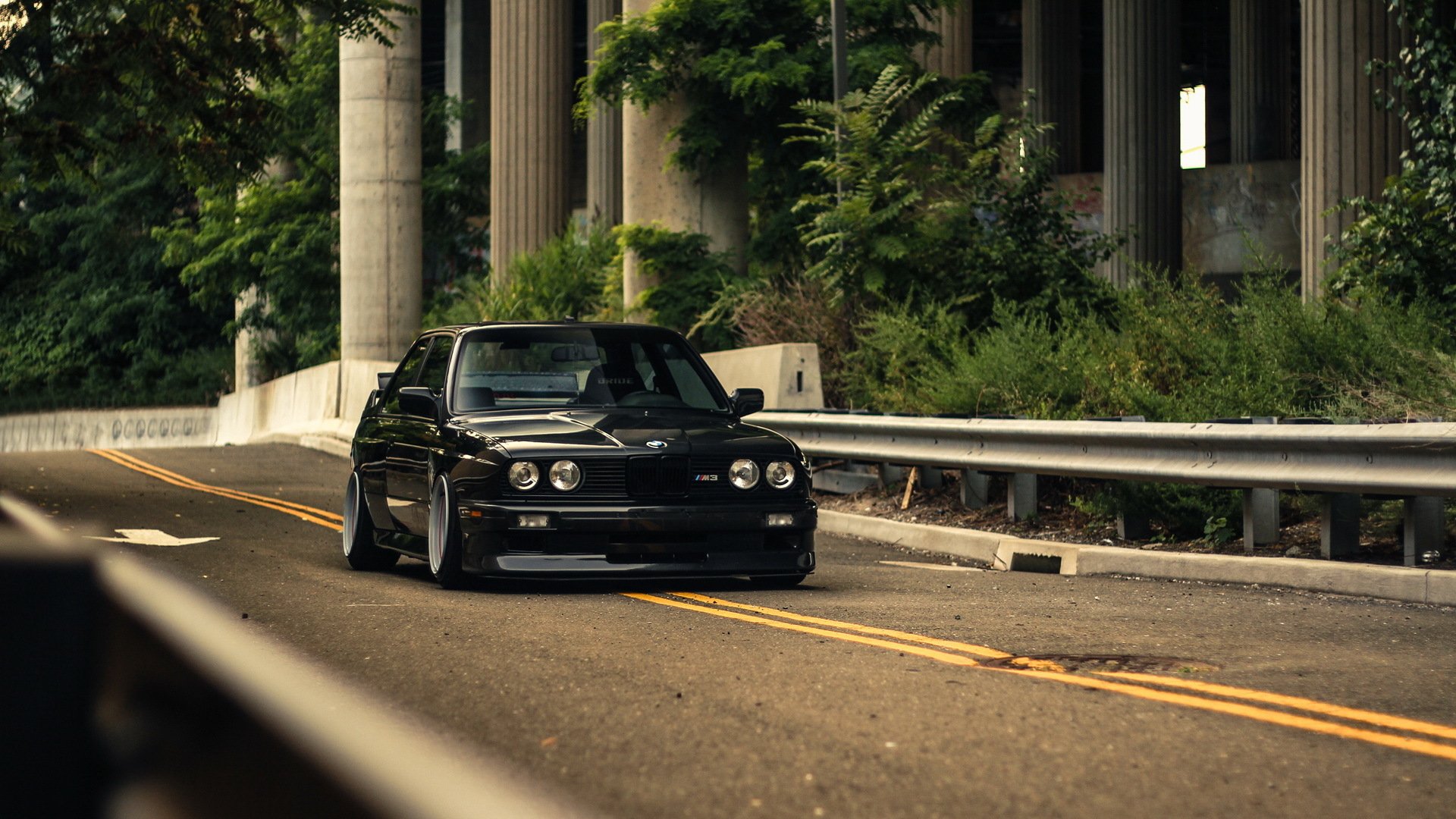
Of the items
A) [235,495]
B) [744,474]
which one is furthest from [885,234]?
[744,474]

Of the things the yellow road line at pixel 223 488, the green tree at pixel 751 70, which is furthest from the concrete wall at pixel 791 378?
the green tree at pixel 751 70

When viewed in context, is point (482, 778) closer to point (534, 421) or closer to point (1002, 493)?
point (534, 421)

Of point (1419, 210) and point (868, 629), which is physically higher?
point (1419, 210)

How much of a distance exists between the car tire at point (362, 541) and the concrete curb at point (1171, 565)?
156 inches

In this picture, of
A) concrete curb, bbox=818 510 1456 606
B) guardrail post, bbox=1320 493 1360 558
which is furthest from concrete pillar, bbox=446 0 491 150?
guardrail post, bbox=1320 493 1360 558

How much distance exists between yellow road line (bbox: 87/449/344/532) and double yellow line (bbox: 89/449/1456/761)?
6.30 metres

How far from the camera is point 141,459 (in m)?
26.6

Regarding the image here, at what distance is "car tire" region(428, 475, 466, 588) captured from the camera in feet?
33.4

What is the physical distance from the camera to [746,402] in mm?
11336

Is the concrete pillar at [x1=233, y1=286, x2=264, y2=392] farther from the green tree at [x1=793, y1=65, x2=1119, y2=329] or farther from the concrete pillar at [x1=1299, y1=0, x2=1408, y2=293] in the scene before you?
the concrete pillar at [x1=1299, y1=0, x2=1408, y2=293]

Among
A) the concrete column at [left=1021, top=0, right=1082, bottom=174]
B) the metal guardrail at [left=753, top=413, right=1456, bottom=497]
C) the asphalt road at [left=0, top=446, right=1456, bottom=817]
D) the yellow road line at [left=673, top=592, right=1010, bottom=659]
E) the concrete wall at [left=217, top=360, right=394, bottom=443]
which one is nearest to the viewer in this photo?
the asphalt road at [left=0, top=446, right=1456, bottom=817]

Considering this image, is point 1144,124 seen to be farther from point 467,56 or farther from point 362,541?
point 467,56

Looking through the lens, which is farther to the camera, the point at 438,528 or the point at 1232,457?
the point at 1232,457

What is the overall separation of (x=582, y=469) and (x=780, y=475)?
45.8 inches
